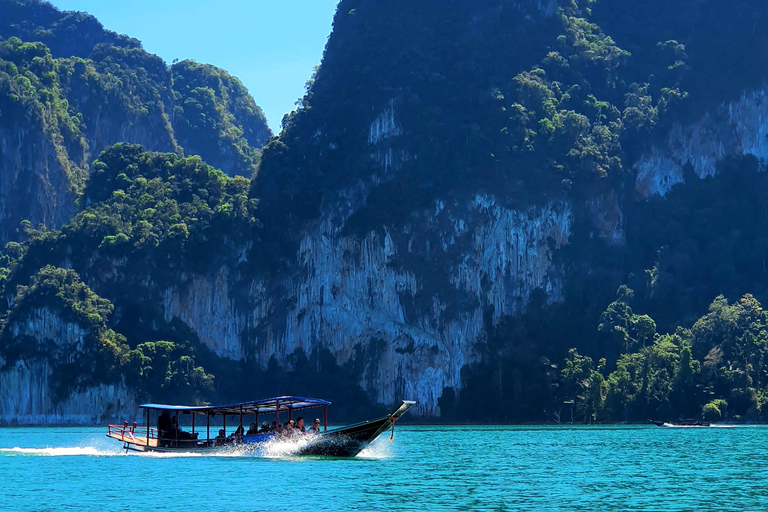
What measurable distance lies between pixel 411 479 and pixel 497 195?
81.2 metres

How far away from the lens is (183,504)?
36.1m

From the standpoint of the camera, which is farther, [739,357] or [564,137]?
[564,137]

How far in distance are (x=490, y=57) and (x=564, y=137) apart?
48.8 feet

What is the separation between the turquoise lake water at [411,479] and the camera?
35.7m

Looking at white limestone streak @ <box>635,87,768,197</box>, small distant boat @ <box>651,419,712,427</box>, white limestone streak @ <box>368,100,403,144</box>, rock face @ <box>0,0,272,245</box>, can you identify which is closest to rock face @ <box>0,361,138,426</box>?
white limestone streak @ <box>368,100,403,144</box>

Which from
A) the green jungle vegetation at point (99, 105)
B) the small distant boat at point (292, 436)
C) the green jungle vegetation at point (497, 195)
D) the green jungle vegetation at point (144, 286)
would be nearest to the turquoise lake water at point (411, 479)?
the small distant boat at point (292, 436)

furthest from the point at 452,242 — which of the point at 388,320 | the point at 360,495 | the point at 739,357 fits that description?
the point at 360,495

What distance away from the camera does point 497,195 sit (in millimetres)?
121938

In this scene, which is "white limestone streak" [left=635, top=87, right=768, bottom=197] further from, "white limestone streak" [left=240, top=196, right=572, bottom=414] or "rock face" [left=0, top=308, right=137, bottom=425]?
"rock face" [left=0, top=308, right=137, bottom=425]

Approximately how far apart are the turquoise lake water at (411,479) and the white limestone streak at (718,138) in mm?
70704

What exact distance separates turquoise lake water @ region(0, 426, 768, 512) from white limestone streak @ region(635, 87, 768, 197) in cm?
7070

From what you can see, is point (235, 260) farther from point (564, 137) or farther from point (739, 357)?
point (739, 357)

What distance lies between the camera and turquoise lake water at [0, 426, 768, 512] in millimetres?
35656

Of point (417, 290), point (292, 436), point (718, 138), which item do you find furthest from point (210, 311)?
point (292, 436)
